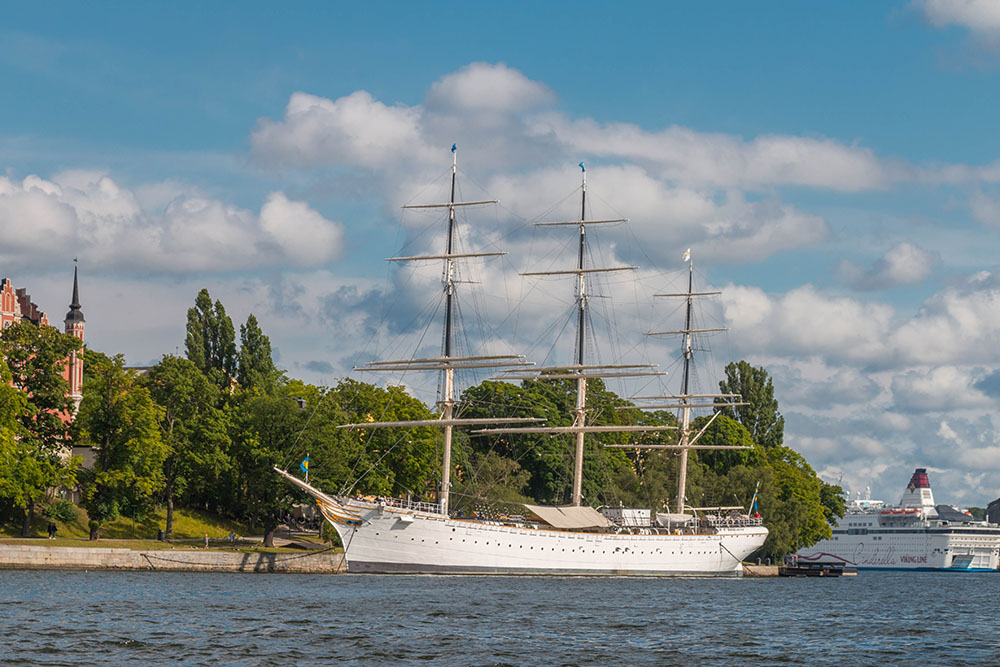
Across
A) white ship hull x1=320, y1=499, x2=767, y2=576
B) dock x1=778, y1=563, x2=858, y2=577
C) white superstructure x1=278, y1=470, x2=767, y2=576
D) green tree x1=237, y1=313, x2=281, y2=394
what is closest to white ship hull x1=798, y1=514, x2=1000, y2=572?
dock x1=778, y1=563, x2=858, y2=577

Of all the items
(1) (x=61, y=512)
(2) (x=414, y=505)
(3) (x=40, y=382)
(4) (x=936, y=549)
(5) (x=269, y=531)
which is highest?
(3) (x=40, y=382)

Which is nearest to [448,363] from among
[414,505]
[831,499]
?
[414,505]

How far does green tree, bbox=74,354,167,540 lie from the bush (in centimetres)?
201

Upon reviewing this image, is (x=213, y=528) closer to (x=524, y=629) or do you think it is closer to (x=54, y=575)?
(x=54, y=575)

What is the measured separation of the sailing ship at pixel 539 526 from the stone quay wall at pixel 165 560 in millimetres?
2457

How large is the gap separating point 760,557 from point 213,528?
5671 centimetres

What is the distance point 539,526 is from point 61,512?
33209 mm

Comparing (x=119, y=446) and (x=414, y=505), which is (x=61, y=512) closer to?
(x=119, y=446)

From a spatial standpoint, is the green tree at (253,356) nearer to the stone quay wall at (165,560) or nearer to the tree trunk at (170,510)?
the tree trunk at (170,510)

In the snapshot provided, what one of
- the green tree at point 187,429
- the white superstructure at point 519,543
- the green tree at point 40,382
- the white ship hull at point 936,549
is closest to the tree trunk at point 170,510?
the green tree at point 187,429

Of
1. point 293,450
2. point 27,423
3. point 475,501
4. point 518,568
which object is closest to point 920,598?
point 518,568

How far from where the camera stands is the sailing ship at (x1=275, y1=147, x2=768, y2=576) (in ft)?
272

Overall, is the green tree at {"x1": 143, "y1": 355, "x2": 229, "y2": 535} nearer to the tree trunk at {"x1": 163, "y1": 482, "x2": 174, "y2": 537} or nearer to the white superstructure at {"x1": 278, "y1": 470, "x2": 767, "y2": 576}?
the tree trunk at {"x1": 163, "y1": 482, "x2": 174, "y2": 537}

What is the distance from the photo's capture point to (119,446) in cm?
8319
